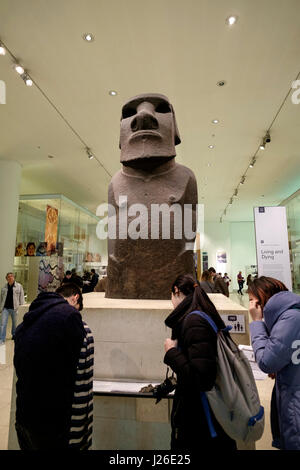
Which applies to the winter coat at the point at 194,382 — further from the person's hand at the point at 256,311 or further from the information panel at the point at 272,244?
the information panel at the point at 272,244

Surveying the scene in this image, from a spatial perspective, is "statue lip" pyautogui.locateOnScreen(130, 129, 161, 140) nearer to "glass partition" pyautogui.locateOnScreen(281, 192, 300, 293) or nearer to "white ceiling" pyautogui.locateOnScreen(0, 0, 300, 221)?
"white ceiling" pyautogui.locateOnScreen(0, 0, 300, 221)

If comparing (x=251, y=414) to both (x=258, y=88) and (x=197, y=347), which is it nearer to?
(x=197, y=347)

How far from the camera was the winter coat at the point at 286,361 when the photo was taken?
1606 mm

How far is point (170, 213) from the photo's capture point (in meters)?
3.34

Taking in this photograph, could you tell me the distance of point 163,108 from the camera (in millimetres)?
3566

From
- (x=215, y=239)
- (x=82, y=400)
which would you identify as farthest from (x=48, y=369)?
(x=215, y=239)

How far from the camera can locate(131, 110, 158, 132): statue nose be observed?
332cm

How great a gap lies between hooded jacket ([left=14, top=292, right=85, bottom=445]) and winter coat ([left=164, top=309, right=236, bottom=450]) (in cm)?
53

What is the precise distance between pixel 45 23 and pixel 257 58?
323 cm

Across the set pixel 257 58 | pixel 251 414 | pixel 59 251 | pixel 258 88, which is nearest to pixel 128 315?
pixel 251 414

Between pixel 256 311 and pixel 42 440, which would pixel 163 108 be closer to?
pixel 256 311

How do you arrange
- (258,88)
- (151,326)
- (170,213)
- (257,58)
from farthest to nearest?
(258,88) → (257,58) → (170,213) → (151,326)

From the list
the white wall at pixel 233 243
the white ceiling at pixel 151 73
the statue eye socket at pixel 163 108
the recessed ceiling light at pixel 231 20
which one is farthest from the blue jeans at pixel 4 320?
the white wall at pixel 233 243

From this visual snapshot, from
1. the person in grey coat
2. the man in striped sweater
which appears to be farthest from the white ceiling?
the man in striped sweater
